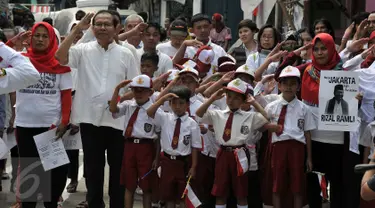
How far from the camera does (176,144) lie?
9148mm

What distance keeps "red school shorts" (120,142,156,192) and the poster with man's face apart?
1.85 metres

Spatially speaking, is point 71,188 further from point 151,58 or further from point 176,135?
point 176,135

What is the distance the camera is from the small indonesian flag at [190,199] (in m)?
9.02

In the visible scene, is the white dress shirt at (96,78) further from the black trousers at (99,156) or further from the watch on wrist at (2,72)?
the watch on wrist at (2,72)

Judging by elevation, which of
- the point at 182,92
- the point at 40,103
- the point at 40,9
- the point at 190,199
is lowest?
the point at 190,199

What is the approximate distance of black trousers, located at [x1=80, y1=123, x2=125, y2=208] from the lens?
352 inches

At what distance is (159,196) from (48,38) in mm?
2048

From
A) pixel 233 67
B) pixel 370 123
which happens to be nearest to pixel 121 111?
pixel 233 67

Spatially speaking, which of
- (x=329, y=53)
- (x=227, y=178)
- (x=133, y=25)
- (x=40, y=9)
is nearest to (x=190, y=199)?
(x=227, y=178)

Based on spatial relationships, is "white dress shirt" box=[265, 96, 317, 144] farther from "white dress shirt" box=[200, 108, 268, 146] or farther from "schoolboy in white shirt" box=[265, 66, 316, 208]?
"white dress shirt" box=[200, 108, 268, 146]

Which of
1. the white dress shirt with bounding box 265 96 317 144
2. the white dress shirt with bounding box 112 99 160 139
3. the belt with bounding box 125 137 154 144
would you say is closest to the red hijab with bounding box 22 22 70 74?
the white dress shirt with bounding box 112 99 160 139

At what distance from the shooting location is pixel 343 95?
8781 millimetres

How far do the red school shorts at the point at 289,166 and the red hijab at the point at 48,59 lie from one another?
2406mm

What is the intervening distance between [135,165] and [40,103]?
121cm
